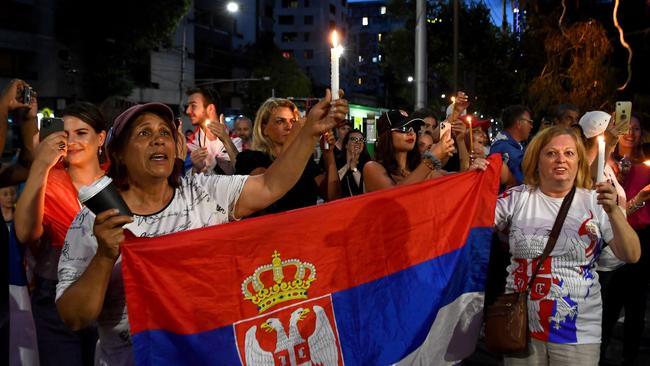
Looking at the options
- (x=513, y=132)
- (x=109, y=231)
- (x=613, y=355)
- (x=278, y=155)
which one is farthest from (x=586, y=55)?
(x=109, y=231)

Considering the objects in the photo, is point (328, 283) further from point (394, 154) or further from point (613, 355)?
point (613, 355)

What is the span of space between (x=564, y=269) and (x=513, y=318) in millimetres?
411

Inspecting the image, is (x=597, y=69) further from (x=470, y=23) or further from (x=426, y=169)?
(x=426, y=169)

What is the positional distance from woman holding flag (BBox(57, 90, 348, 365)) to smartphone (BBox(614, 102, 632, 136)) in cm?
275

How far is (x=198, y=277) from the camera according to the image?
2748 mm

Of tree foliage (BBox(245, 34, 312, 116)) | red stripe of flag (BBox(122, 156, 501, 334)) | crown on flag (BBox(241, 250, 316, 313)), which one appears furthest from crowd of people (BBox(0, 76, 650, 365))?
tree foliage (BBox(245, 34, 312, 116))

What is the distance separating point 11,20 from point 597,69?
31791 millimetres

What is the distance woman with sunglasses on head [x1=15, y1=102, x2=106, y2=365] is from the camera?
3521 mm

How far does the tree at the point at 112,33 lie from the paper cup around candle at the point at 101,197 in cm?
2895

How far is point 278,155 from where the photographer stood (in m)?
4.63

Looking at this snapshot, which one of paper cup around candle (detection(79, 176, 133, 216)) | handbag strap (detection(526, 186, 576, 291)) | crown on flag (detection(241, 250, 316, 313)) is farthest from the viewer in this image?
handbag strap (detection(526, 186, 576, 291))

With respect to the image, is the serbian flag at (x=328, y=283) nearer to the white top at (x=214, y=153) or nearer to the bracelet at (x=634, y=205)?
the bracelet at (x=634, y=205)

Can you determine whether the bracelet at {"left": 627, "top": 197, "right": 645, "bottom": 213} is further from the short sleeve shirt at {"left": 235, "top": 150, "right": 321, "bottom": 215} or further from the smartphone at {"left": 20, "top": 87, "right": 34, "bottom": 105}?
the smartphone at {"left": 20, "top": 87, "right": 34, "bottom": 105}

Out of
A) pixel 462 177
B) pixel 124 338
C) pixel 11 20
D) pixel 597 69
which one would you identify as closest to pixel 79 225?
pixel 124 338
